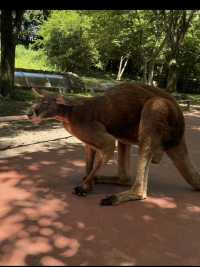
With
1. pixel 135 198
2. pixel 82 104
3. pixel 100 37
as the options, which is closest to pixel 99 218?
pixel 135 198

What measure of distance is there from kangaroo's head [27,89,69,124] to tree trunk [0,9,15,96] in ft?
39.3

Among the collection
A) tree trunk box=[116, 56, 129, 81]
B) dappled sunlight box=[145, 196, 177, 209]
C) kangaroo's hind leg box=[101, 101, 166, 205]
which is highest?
kangaroo's hind leg box=[101, 101, 166, 205]

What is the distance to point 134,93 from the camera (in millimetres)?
6629

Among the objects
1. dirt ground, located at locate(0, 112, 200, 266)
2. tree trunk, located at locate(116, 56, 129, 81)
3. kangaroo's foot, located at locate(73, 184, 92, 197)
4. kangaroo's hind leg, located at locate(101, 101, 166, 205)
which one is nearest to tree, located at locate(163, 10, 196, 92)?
tree trunk, located at locate(116, 56, 129, 81)

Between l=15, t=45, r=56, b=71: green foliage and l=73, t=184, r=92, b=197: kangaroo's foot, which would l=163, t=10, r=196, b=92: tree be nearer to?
l=15, t=45, r=56, b=71: green foliage

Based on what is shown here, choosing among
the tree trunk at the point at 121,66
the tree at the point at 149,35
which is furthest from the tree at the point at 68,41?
the tree trunk at the point at 121,66

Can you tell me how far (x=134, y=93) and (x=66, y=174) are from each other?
1.94 meters

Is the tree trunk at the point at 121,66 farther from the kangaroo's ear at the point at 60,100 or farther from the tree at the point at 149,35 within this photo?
the kangaroo's ear at the point at 60,100

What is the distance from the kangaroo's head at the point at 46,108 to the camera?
20.8 feet

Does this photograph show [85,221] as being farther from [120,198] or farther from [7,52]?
[7,52]

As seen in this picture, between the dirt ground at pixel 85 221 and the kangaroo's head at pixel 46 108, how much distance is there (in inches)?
40.8

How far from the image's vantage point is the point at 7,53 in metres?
18.1

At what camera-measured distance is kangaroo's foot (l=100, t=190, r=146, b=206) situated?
6.18 m

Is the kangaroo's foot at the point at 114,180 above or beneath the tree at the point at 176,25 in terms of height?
beneath
